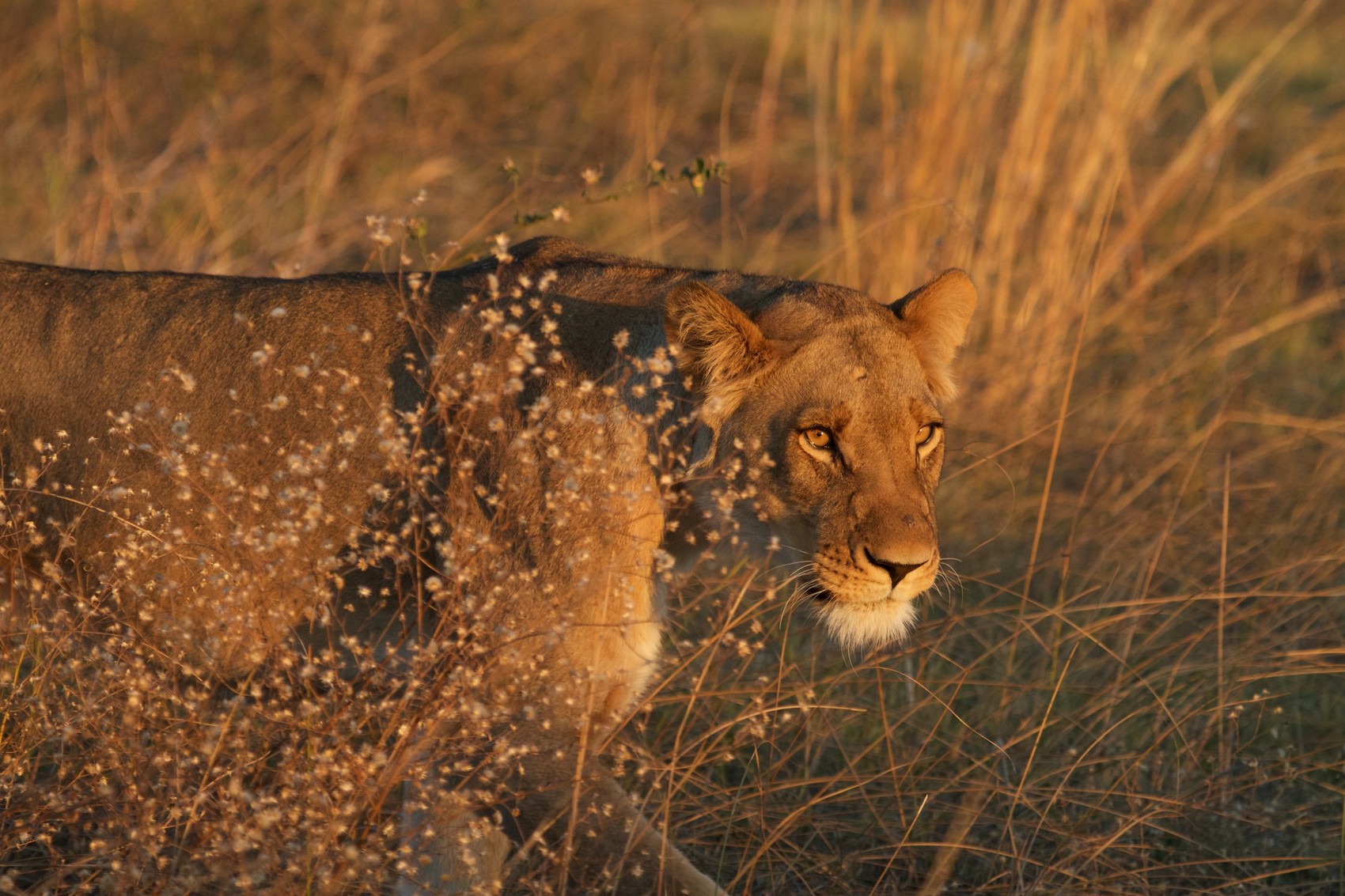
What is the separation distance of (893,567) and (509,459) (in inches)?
39.3

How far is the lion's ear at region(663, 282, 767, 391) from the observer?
3.67 m

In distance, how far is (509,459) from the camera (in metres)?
3.75

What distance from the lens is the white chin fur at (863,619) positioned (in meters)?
3.77

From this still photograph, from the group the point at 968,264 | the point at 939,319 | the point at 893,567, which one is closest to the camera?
the point at 893,567

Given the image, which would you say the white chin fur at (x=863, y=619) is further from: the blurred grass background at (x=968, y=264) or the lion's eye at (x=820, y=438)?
the lion's eye at (x=820, y=438)

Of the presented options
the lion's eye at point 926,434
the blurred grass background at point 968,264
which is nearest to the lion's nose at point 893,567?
the blurred grass background at point 968,264

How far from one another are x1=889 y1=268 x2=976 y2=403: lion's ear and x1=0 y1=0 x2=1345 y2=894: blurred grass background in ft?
2.07

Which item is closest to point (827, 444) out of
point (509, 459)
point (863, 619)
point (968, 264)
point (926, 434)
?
point (926, 434)

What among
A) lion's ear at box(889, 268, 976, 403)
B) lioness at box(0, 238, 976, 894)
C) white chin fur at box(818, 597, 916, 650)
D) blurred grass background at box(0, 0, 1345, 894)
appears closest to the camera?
lioness at box(0, 238, 976, 894)

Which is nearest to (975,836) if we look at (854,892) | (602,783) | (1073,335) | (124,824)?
(854,892)

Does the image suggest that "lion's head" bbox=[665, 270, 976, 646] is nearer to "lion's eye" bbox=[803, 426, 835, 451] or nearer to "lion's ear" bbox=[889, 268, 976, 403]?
"lion's eye" bbox=[803, 426, 835, 451]

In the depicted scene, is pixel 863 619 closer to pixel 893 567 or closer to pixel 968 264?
pixel 893 567

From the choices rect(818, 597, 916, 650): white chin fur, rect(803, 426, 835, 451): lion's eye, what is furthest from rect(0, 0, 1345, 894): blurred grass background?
rect(803, 426, 835, 451): lion's eye

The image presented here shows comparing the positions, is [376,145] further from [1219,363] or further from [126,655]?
[126,655]
